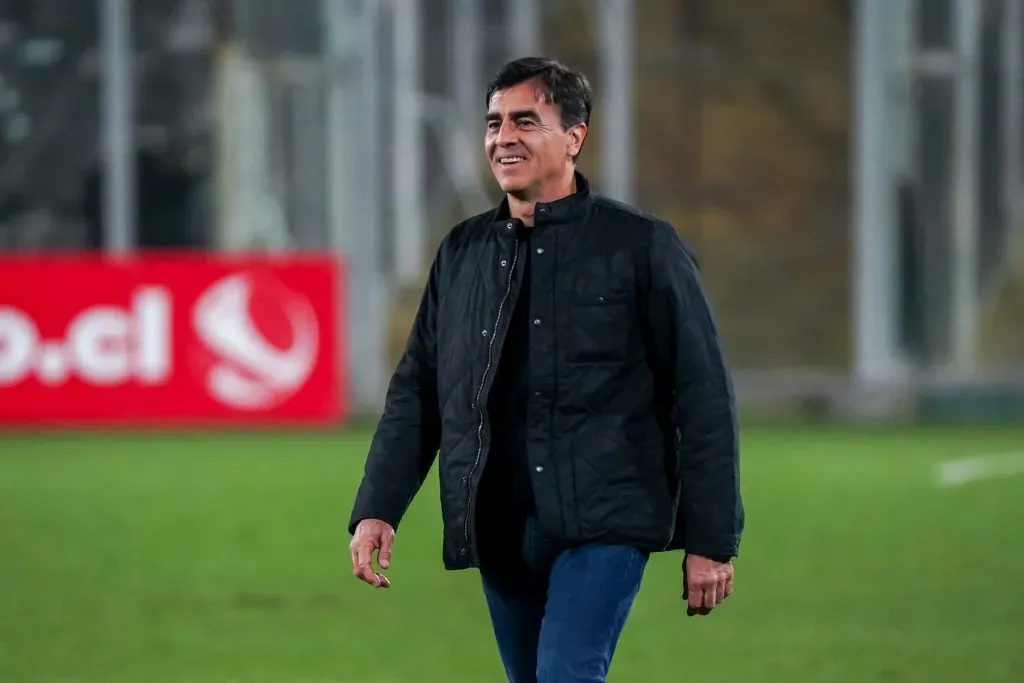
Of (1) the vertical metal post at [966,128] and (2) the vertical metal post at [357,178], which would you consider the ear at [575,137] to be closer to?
(2) the vertical metal post at [357,178]

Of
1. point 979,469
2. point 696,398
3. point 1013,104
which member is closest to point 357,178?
point 1013,104

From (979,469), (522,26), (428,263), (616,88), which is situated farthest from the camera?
(522,26)

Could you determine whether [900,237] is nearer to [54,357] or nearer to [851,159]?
[851,159]

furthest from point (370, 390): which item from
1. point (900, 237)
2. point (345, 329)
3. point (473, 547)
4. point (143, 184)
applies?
point (473, 547)

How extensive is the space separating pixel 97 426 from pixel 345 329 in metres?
2.17

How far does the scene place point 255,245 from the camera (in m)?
19.3

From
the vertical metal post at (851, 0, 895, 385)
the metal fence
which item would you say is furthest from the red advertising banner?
the vertical metal post at (851, 0, 895, 385)

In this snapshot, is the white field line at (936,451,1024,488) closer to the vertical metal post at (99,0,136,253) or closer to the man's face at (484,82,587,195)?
the vertical metal post at (99,0,136,253)

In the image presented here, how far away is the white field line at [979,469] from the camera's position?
1313 cm

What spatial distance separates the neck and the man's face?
1 centimetres

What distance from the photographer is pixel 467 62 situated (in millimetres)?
21094

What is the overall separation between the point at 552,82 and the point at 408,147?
16216 millimetres

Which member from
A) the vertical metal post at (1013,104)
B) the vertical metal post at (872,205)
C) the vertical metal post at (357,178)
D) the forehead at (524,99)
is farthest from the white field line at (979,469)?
the forehead at (524,99)

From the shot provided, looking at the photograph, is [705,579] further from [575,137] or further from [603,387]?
[575,137]
